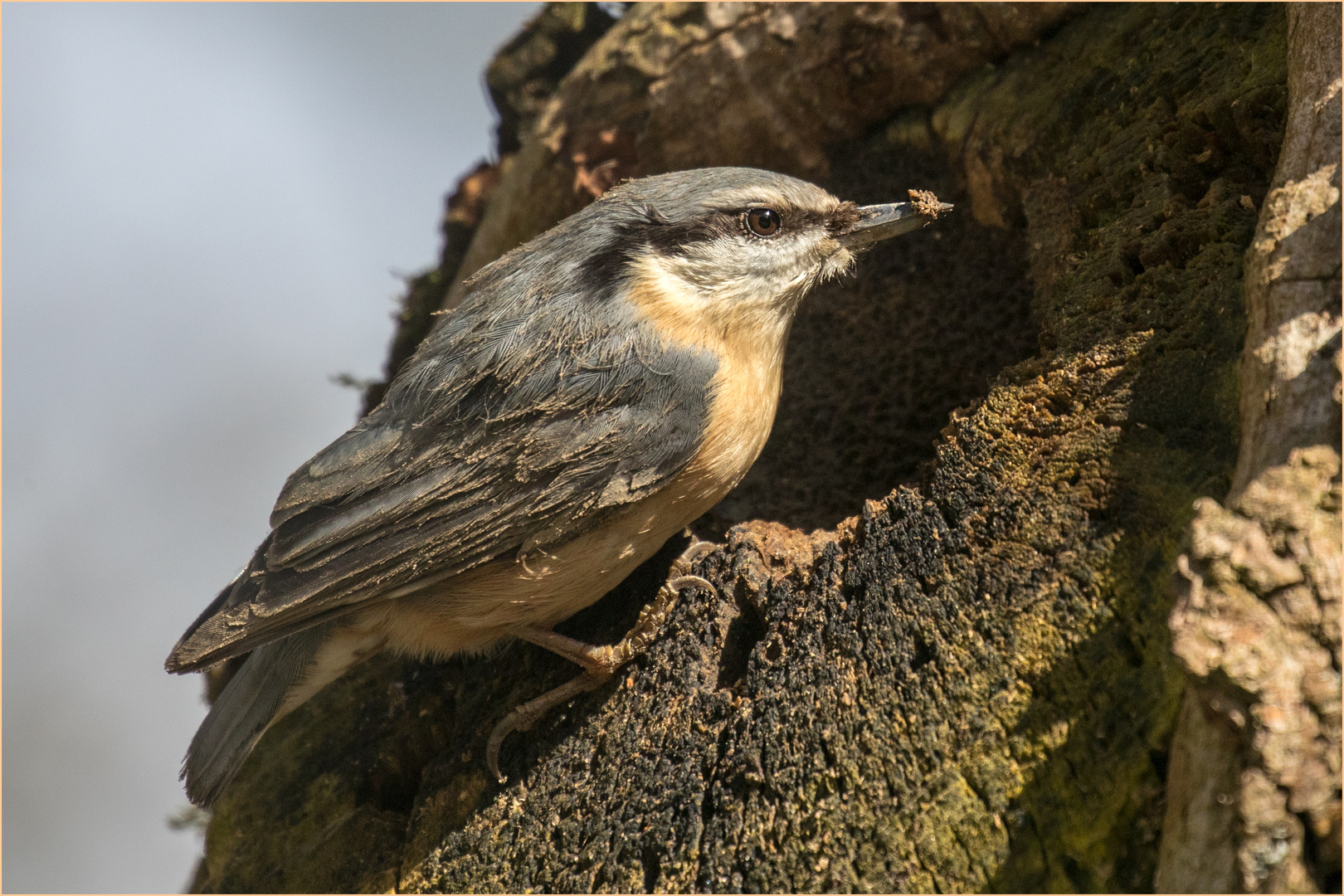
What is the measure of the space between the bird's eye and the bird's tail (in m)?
1.81

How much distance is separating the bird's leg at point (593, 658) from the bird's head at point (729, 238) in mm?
864

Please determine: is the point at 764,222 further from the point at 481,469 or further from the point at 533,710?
the point at 533,710

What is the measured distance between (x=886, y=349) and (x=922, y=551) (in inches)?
60.8

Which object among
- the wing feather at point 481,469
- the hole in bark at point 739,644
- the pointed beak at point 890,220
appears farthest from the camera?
the pointed beak at point 890,220

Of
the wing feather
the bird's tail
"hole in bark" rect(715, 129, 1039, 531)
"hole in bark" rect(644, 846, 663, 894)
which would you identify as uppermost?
"hole in bark" rect(715, 129, 1039, 531)

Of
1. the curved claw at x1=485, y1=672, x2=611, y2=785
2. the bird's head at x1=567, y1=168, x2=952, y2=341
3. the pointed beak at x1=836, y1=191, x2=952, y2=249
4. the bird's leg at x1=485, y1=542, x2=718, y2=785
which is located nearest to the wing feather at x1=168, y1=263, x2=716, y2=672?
the bird's head at x1=567, y1=168, x2=952, y2=341

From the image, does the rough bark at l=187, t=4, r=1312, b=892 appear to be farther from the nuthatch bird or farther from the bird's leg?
the nuthatch bird

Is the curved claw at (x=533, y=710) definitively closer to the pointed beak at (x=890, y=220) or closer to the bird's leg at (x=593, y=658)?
the bird's leg at (x=593, y=658)

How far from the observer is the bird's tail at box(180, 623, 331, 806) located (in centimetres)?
286

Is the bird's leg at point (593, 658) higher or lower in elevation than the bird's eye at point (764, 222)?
lower

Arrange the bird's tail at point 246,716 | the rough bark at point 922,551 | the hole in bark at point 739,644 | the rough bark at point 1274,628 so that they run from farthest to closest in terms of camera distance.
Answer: the bird's tail at point 246,716, the hole in bark at point 739,644, the rough bark at point 922,551, the rough bark at point 1274,628

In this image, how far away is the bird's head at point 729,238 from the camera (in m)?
3.03

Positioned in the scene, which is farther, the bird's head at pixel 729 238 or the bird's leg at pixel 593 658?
the bird's head at pixel 729 238

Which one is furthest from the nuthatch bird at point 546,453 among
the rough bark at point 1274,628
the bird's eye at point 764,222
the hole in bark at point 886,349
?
the rough bark at point 1274,628
